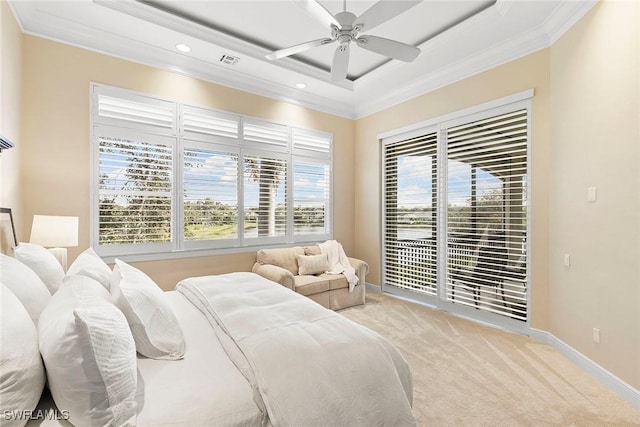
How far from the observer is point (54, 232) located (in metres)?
2.63

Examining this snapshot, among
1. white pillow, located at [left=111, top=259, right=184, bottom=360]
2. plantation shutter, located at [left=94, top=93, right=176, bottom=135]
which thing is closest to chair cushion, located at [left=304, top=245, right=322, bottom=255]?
plantation shutter, located at [left=94, top=93, right=176, bottom=135]

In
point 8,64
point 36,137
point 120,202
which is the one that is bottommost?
point 120,202

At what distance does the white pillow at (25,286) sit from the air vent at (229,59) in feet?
10.2

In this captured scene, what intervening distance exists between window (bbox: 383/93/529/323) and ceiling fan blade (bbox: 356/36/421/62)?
1.61m

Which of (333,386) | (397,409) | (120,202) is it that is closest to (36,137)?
(120,202)

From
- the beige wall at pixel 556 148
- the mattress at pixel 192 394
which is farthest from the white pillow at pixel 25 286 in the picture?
the beige wall at pixel 556 148

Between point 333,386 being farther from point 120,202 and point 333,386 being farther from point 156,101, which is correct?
point 156,101

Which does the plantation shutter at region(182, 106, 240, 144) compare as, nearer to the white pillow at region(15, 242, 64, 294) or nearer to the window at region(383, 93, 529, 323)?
the white pillow at region(15, 242, 64, 294)

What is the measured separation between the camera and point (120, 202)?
343 centimetres

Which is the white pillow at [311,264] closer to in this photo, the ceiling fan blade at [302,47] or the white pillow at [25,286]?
the ceiling fan blade at [302,47]

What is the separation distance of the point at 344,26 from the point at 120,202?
2994 mm

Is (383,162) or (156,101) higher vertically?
(156,101)

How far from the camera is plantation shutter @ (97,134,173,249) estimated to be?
3.36 meters

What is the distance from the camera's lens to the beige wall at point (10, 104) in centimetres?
241
